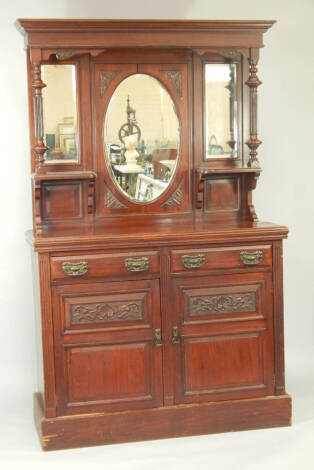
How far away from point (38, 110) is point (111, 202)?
2.13ft

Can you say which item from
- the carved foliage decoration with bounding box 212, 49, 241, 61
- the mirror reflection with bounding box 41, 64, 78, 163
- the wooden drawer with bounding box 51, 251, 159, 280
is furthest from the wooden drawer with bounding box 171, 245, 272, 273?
the carved foliage decoration with bounding box 212, 49, 241, 61

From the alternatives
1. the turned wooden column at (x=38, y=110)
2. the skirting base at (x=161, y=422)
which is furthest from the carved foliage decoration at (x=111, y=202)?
the skirting base at (x=161, y=422)

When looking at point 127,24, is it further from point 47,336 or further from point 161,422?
point 161,422

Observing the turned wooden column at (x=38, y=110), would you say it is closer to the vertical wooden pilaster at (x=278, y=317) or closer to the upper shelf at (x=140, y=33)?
the upper shelf at (x=140, y=33)

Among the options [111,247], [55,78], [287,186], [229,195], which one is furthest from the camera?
[287,186]

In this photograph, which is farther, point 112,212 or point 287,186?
point 287,186

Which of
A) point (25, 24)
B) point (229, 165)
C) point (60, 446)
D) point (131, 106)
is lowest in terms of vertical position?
point (60, 446)

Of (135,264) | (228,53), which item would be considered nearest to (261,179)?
Answer: (228,53)

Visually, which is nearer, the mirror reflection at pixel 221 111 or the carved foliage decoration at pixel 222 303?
the carved foliage decoration at pixel 222 303

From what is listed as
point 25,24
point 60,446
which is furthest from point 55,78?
point 60,446

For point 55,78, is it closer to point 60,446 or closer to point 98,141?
point 98,141

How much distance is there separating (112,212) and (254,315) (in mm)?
968

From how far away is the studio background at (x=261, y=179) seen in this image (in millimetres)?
4582

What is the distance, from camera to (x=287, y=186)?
5.05 meters
